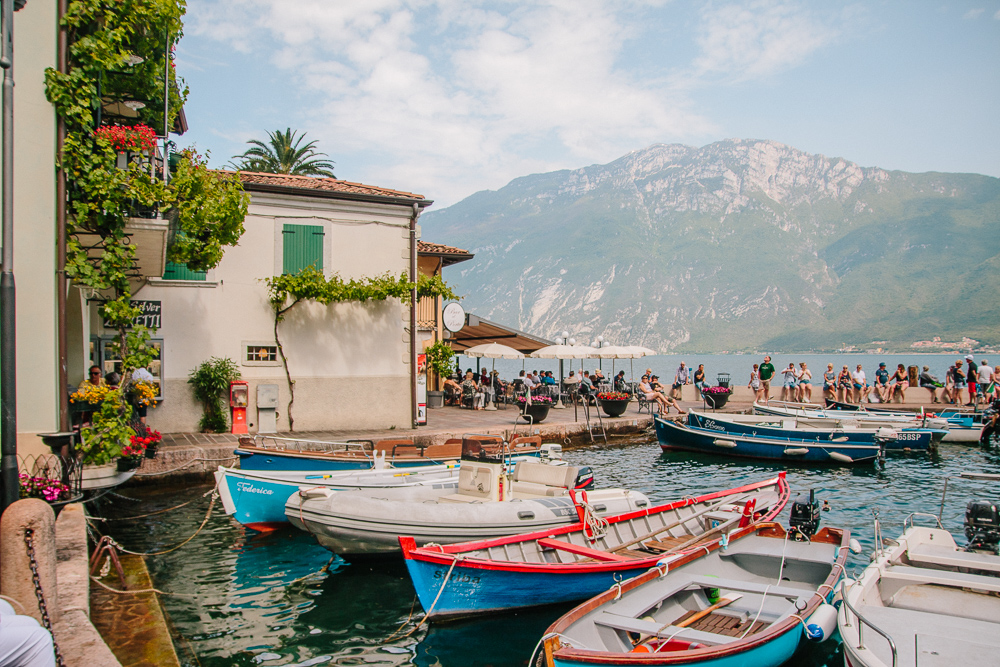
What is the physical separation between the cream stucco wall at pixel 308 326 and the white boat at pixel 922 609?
555 inches

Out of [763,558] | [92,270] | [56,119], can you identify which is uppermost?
[56,119]

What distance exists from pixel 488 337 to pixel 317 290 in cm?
1339

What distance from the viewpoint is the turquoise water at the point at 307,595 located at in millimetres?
6832

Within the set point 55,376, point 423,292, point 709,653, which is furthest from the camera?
point 423,292

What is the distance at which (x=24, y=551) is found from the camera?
429 centimetres

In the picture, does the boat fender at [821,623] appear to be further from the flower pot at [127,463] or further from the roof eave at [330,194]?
the roof eave at [330,194]

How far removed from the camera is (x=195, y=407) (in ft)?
54.2

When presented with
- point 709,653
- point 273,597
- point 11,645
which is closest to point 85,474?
point 273,597

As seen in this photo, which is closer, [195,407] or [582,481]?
[582,481]

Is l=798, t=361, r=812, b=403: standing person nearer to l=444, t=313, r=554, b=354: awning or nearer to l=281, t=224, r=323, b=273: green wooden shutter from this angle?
l=444, t=313, r=554, b=354: awning

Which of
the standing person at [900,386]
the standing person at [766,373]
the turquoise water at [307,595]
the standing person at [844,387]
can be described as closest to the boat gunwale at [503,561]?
the turquoise water at [307,595]

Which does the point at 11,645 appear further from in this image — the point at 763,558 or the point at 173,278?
the point at 173,278

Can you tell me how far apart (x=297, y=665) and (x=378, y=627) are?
48.8 inches

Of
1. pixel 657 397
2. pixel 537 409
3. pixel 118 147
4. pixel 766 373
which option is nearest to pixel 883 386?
pixel 766 373
